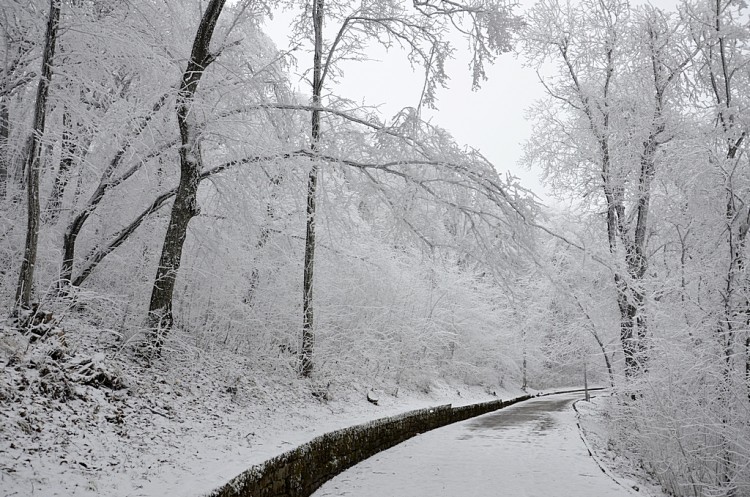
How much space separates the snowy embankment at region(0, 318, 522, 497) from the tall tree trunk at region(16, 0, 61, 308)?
485 mm

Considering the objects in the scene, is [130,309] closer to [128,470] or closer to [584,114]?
[128,470]

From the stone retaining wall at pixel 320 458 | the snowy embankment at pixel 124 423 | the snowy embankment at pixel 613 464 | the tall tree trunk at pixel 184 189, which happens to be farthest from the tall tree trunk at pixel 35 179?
the snowy embankment at pixel 613 464

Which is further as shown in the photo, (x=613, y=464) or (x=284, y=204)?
(x=284, y=204)

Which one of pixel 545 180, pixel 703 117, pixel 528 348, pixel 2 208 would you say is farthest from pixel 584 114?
pixel 528 348

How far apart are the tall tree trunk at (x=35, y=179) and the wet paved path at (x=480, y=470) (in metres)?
3.72

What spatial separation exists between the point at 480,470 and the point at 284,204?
22.1 feet

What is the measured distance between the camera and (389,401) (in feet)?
40.4

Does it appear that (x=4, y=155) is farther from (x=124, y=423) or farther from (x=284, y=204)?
(x=124, y=423)

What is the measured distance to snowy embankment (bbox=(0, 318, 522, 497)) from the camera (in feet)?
10.9

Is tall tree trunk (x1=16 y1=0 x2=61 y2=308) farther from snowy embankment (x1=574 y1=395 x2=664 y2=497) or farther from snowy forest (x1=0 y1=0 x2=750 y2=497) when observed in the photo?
snowy embankment (x1=574 y1=395 x2=664 y2=497)

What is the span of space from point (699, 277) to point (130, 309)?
8715 millimetres

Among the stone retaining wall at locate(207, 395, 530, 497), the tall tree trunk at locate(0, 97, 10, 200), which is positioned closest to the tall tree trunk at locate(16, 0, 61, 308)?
the tall tree trunk at locate(0, 97, 10, 200)

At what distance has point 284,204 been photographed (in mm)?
10883

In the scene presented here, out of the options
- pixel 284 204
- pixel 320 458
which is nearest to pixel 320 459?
pixel 320 458
